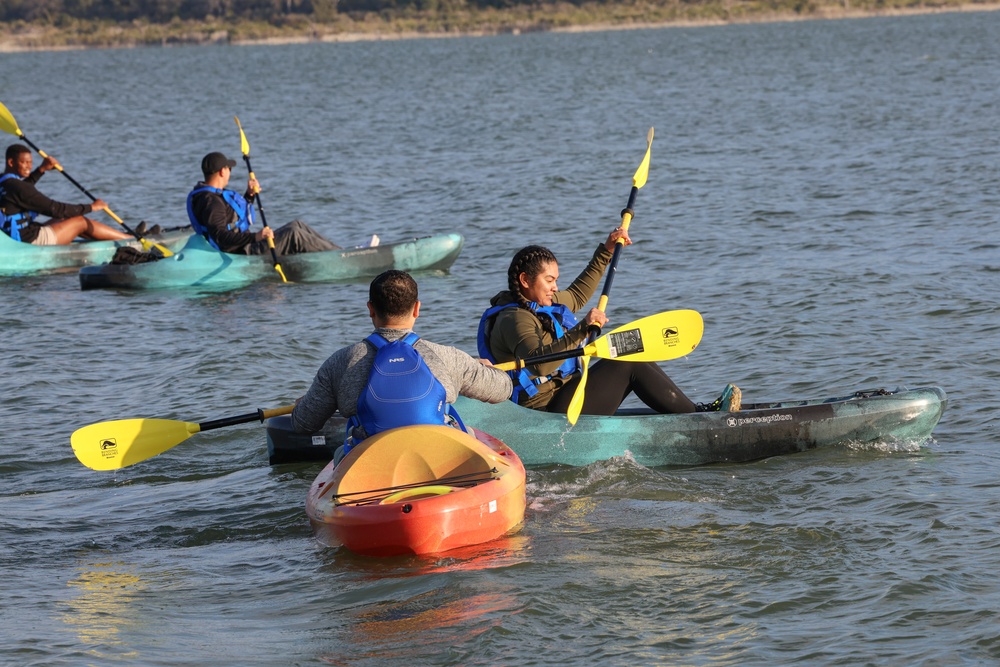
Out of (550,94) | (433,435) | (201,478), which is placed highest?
(550,94)

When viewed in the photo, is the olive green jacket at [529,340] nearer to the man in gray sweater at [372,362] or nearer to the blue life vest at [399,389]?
the man in gray sweater at [372,362]

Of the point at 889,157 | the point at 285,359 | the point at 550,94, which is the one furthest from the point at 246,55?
the point at 285,359

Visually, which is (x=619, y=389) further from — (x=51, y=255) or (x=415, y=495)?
(x=51, y=255)

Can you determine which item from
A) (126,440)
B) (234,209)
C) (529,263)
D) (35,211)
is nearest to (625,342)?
(529,263)

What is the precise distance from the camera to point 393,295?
5605 mm

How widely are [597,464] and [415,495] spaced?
152 centimetres

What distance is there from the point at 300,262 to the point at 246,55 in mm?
63757

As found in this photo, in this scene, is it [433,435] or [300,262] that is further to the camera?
[300,262]

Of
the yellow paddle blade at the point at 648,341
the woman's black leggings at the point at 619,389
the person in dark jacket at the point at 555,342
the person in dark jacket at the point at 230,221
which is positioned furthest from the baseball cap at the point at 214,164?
the yellow paddle blade at the point at 648,341

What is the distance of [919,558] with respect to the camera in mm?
5680

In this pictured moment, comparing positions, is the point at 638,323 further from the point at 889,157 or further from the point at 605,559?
the point at 889,157

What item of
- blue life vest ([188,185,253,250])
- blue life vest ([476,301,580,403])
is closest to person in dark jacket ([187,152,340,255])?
blue life vest ([188,185,253,250])

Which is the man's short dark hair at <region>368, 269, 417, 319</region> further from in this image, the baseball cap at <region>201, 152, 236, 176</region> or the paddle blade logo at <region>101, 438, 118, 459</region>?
the baseball cap at <region>201, 152, 236, 176</region>

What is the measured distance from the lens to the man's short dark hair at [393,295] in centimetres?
559
